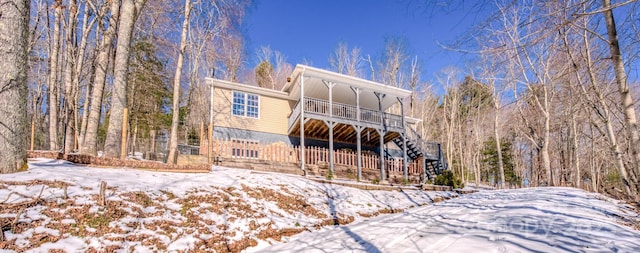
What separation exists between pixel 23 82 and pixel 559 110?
22237 millimetres

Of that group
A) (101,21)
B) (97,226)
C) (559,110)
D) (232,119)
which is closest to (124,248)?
(97,226)

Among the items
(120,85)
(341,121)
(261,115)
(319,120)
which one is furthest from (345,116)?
(120,85)

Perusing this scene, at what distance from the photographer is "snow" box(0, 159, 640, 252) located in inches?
152

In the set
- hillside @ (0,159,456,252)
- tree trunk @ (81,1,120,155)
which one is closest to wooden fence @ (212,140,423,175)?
hillside @ (0,159,456,252)

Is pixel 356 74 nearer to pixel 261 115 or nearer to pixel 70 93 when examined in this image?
pixel 261 115

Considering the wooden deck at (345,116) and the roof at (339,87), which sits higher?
the roof at (339,87)

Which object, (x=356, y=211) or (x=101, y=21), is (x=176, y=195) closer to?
(x=356, y=211)

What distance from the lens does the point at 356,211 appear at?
8.07 metres

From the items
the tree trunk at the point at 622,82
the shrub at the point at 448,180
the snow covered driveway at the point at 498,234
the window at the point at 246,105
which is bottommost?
the shrub at the point at 448,180

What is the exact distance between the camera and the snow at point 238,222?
3852 mm

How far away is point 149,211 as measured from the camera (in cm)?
521

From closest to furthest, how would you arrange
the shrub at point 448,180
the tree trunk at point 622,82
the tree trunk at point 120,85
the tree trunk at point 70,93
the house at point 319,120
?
the tree trunk at point 622,82
the tree trunk at point 120,85
the tree trunk at point 70,93
the shrub at point 448,180
the house at point 319,120

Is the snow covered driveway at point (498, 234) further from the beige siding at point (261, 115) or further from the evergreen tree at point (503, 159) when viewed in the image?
the evergreen tree at point (503, 159)

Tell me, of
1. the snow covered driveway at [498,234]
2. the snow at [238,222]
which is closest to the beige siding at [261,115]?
the snow at [238,222]
